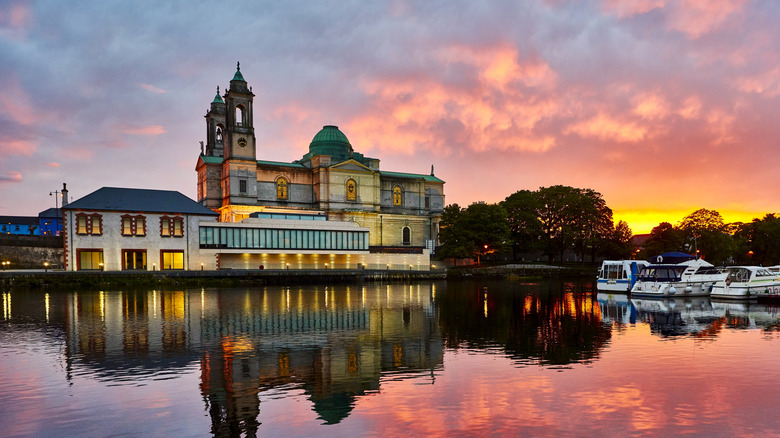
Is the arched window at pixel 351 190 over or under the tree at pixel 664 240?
over

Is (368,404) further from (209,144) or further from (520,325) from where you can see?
(209,144)

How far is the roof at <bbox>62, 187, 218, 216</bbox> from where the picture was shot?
70188 millimetres

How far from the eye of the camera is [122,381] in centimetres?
1670

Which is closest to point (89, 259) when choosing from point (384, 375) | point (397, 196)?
point (397, 196)

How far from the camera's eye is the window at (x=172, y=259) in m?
73.4

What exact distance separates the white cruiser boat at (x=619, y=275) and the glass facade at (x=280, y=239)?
41.6 meters

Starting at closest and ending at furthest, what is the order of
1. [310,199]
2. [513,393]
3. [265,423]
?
[265,423], [513,393], [310,199]

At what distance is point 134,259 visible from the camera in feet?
235

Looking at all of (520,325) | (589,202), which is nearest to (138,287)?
(520,325)

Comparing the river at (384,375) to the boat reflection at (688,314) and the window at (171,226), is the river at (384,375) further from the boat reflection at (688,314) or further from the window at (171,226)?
the window at (171,226)

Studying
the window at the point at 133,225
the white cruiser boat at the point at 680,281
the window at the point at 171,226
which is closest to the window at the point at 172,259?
the window at the point at 171,226

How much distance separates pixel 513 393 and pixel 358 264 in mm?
73391

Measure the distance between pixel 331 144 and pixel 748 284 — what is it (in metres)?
80.5

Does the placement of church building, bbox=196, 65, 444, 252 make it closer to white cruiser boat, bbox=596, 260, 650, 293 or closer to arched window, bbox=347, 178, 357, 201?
arched window, bbox=347, 178, 357, 201
